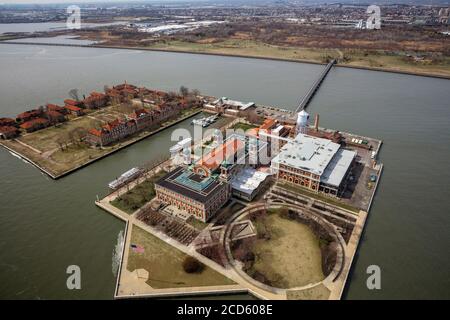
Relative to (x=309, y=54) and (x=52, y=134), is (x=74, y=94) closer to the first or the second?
(x=52, y=134)

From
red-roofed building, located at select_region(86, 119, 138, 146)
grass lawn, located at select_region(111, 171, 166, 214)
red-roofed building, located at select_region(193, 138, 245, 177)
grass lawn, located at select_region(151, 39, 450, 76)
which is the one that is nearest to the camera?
grass lawn, located at select_region(111, 171, 166, 214)

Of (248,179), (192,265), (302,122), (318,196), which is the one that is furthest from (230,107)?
(192,265)

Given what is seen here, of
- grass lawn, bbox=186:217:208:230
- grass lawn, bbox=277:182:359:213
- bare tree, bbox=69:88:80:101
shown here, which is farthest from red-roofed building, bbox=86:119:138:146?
grass lawn, bbox=277:182:359:213

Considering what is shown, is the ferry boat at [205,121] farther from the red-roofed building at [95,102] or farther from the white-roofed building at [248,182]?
the red-roofed building at [95,102]

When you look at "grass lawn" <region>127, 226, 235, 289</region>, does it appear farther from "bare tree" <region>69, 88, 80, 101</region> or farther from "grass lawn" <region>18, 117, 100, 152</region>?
"bare tree" <region>69, 88, 80, 101</region>

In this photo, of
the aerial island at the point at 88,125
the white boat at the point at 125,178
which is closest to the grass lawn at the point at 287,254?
the white boat at the point at 125,178
